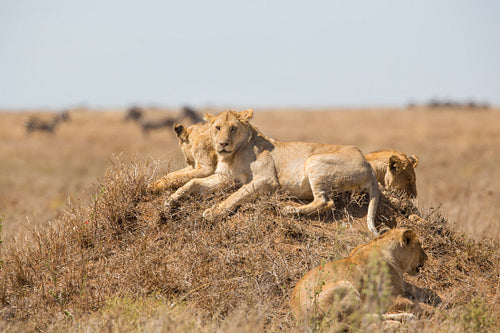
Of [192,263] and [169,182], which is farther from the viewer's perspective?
[169,182]

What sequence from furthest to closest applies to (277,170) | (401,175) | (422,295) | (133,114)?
1. (133,114)
2. (401,175)
3. (277,170)
4. (422,295)

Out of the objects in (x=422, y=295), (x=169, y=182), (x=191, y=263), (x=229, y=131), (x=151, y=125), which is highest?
(x=229, y=131)

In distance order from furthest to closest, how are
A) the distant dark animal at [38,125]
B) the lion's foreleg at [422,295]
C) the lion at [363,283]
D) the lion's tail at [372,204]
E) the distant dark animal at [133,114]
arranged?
the distant dark animal at [133,114] < the distant dark animal at [38,125] < the lion's tail at [372,204] < the lion's foreleg at [422,295] < the lion at [363,283]

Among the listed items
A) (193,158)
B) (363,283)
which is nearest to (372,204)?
(363,283)

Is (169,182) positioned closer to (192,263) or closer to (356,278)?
(192,263)

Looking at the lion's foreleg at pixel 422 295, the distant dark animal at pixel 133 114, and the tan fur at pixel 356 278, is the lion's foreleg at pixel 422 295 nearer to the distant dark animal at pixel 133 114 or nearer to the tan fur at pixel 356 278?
the tan fur at pixel 356 278

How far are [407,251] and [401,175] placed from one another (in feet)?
6.41

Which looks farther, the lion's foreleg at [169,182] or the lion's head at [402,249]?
the lion's foreleg at [169,182]

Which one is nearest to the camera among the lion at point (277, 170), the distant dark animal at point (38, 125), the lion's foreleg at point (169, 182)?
the lion at point (277, 170)

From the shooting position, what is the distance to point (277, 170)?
7410mm

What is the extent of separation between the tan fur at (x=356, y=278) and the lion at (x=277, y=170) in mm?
869

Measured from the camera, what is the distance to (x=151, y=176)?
776cm

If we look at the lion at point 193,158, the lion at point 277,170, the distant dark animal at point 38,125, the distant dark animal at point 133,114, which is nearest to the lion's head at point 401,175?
the lion at point 277,170

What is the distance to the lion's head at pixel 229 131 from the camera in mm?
7227
